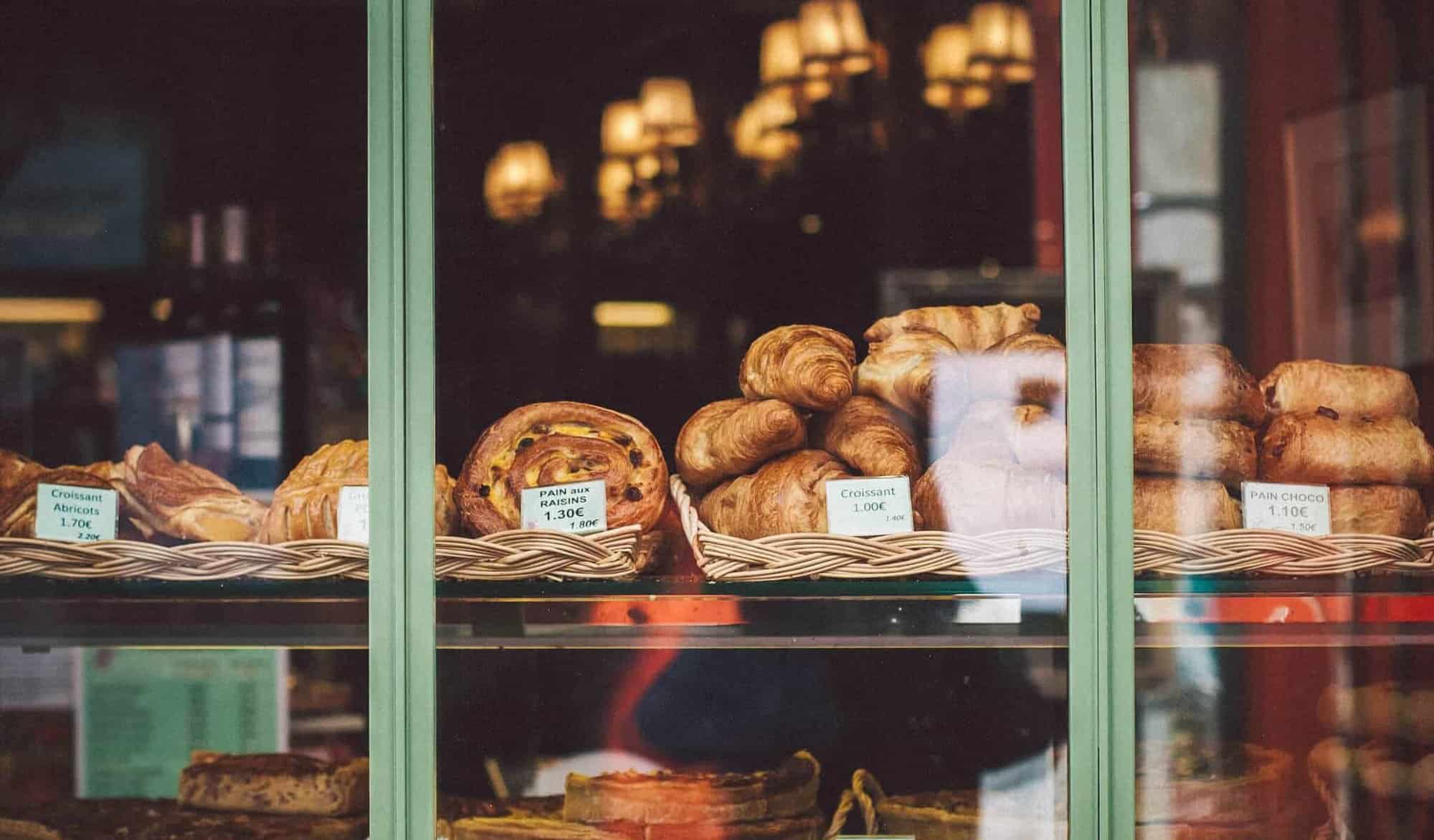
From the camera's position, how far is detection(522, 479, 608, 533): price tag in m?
1.60

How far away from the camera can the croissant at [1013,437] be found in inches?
60.0

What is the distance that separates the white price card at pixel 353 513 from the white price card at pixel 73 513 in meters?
0.35

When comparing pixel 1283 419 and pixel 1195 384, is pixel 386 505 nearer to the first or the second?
pixel 1195 384

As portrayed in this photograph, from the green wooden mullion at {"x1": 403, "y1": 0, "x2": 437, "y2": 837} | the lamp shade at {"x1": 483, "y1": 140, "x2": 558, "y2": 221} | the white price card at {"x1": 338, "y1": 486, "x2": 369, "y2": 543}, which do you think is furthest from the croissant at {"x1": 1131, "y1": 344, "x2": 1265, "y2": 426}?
the lamp shade at {"x1": 483, "y1": 140, "x2": 558, "y2": 221}

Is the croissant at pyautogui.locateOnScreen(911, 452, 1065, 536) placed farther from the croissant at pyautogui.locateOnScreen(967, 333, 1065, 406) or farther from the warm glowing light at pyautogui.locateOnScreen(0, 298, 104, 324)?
the warm glowing light at pyautogui.locateOnScreen(0, 298, 104, 324)

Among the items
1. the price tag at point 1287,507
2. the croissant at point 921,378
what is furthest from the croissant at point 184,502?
the price tag at point 1287,507

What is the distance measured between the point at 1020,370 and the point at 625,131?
1.01 meters

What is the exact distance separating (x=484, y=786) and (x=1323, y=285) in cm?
160

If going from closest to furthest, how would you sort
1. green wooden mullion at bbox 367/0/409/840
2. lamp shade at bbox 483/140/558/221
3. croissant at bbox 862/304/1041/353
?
green wooden mullion at bbox 367/0/409/840 → croissant at bbox 862/304/1041/353 → lamp shade at bbox 483/140/558/221

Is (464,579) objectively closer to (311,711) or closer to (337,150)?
(311,711)

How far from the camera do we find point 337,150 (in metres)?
2.11

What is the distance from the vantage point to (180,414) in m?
1.90

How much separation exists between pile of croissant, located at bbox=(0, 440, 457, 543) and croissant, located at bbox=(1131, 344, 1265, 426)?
96cm

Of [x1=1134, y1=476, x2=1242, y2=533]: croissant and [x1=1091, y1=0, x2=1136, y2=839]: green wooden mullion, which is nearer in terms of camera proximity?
[x1=1091, y1=0, x2=1136, y2=839]: green wooden mullion
